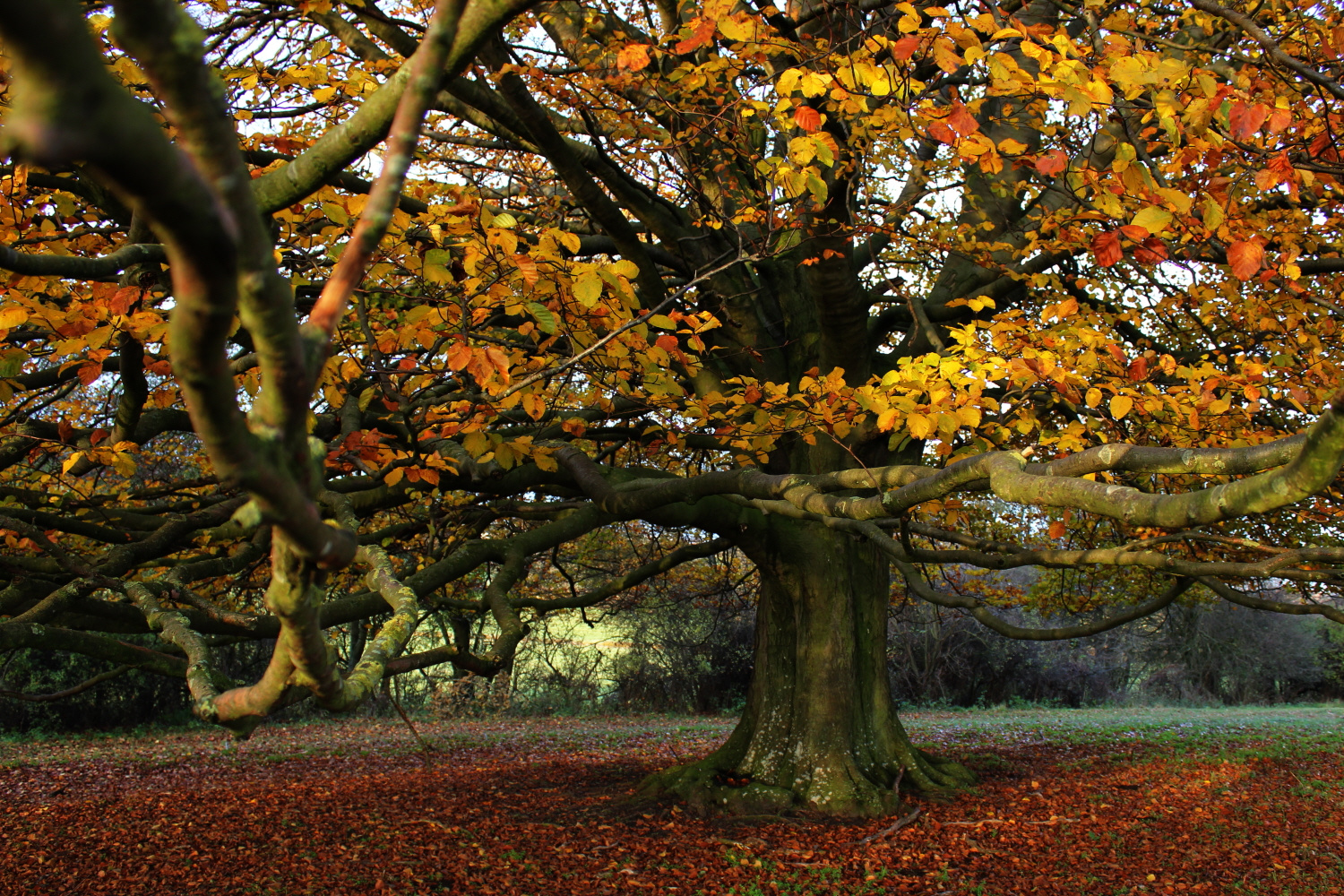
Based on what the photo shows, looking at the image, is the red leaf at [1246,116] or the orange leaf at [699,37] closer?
the red leaf at [1246,116]

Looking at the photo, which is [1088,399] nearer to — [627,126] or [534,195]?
[627,126]

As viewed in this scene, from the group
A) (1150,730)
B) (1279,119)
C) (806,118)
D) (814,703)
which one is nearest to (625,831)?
(814,703)

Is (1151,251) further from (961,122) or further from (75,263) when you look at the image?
(75,263)

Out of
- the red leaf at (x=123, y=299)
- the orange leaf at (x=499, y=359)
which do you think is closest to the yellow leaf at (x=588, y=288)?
the orange leaf at (x=499, y=359)

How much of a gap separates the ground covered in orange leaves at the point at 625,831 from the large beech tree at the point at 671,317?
88 centimetres

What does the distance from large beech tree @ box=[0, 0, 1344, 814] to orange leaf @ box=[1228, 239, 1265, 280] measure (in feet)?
0.08

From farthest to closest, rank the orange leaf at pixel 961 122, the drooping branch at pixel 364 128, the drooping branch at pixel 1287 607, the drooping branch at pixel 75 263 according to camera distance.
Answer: the drooping branch at pixel 1287 607 < the orange leaf at pixel 961 122 < the drooping branch at pixel 75 263 < the drooping branch at pixel 364 128

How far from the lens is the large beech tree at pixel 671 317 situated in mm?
1146

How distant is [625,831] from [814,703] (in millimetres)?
1808

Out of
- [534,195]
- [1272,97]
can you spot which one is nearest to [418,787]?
[534,195]

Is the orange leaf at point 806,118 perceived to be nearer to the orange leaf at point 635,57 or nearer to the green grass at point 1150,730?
the orange leaf at point 635,57

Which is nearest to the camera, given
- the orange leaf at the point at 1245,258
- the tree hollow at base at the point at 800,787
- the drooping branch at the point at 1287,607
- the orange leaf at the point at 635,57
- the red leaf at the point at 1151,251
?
the orange leaf at the point at 1245,258

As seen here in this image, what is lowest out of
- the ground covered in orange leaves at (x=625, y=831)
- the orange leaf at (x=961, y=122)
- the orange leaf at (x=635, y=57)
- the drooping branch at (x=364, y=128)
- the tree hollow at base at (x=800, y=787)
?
the ground covered in orange leaves at (x=625, y=831)

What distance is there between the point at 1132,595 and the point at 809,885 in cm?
757
